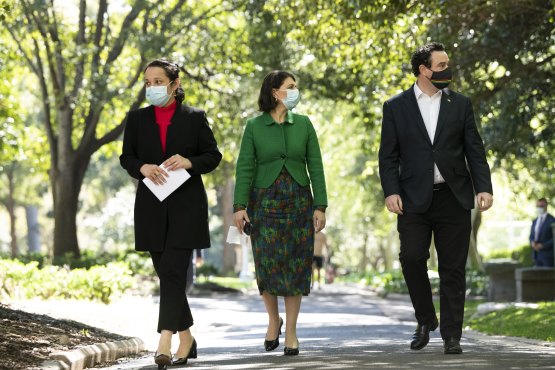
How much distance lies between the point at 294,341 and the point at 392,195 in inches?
52.5

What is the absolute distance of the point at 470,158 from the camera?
9.21m

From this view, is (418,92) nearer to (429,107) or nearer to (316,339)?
(429,107)

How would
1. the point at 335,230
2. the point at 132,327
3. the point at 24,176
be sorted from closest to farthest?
1. the point at 132,327
2. the point at 24,176
3. the point at 335,230

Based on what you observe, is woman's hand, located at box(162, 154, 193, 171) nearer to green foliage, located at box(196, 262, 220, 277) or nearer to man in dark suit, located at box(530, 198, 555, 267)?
man in dark suit, located at box(530, 198, 555, 267)

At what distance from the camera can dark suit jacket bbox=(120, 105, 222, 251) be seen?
8.87 meters

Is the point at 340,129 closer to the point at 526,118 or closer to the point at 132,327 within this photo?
the point at 526,118

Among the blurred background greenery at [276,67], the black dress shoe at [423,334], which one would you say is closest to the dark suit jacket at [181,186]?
the black dress shoe at [423,334]

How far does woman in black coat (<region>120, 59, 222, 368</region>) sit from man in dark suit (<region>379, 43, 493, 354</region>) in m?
1.34

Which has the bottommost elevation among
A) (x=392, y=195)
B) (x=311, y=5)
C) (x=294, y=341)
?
(x=294, y=341)

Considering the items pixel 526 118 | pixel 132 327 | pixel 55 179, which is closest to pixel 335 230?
pixel 55 179

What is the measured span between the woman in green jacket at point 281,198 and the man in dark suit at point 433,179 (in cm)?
64

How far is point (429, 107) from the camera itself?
9359mm

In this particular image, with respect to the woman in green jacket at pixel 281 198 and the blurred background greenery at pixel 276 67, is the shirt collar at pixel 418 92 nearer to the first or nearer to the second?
the woman in green jacket at pixel 281 198

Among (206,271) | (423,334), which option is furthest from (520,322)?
(206,271)
